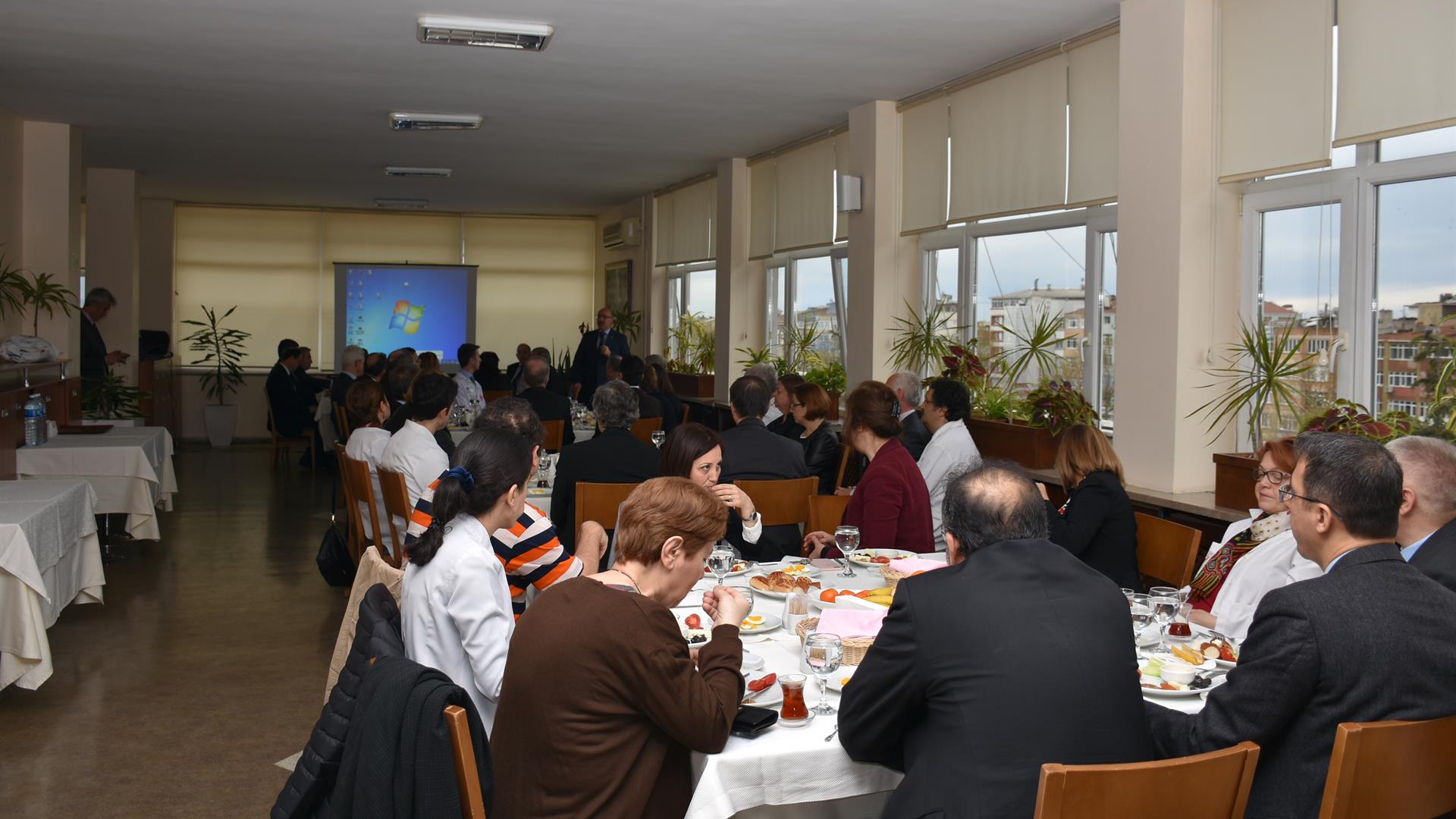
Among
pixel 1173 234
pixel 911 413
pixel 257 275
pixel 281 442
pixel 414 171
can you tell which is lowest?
pixel 281 442

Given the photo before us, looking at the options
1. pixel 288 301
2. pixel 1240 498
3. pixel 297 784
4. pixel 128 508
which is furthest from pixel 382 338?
pixel 297 784

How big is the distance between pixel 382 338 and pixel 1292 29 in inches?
498

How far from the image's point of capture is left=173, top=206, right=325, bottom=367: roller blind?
14922 mm

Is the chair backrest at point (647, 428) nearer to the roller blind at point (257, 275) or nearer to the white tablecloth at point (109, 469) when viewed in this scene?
the white tablecloth at point (109, 469)

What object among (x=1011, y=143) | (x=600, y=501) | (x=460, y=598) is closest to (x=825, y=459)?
(x=600, y=501)

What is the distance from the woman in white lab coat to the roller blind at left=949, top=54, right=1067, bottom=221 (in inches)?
173

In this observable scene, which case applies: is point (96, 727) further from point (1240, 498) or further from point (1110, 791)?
point (1240, 498)

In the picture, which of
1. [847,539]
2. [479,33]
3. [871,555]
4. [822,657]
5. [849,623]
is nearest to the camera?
[822,657]

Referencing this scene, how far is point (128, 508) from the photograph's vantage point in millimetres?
6922

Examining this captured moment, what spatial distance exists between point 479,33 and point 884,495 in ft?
10.8

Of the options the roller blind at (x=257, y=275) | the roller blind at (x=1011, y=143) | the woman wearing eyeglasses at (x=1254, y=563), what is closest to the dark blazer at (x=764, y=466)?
the woman wearing eyeglasses at (x=1254, y=563)

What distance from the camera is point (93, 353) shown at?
10094 mm

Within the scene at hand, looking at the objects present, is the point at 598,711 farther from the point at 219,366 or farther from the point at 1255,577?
the point at 219,366

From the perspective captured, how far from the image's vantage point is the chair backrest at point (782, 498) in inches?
182
